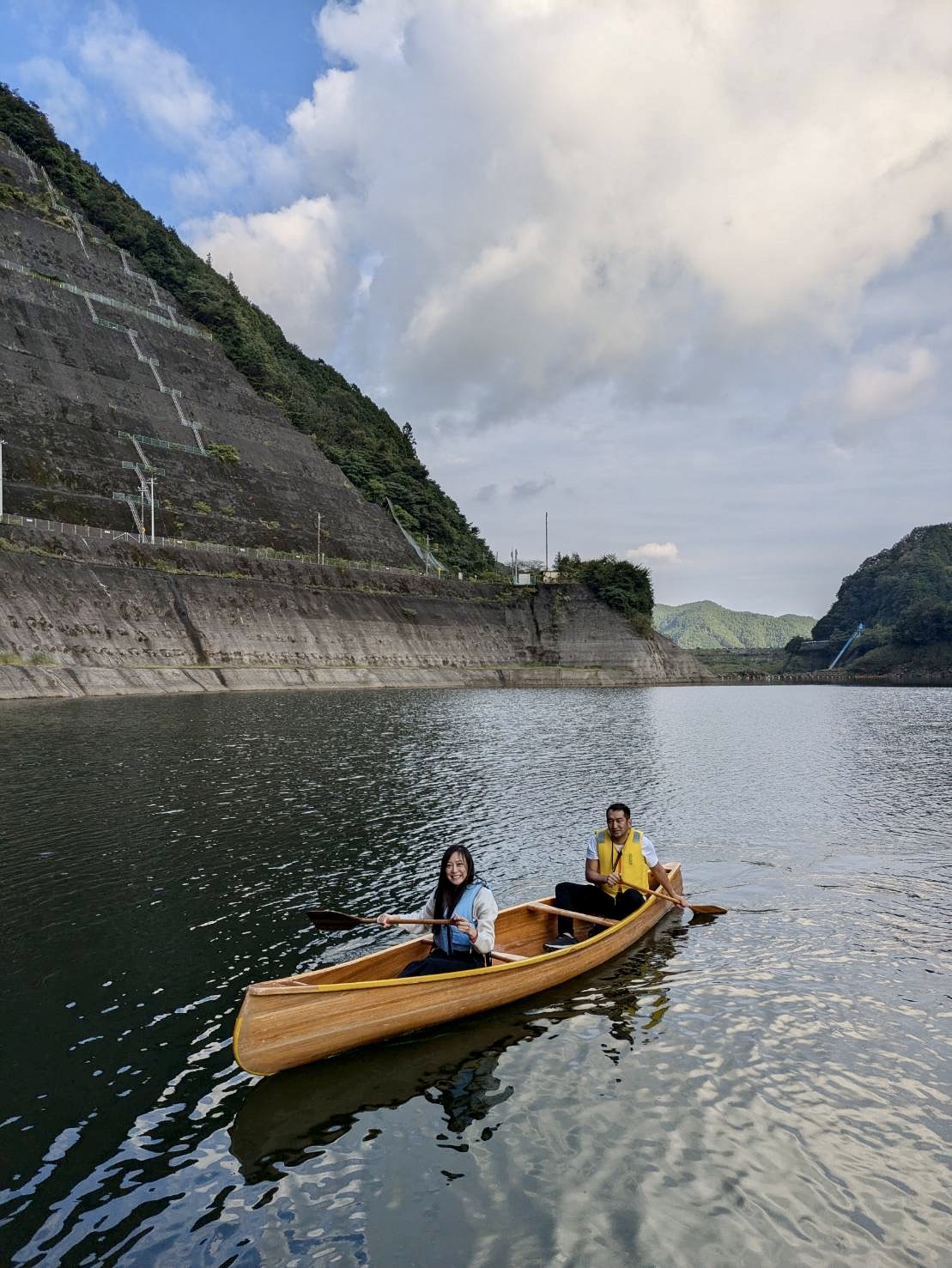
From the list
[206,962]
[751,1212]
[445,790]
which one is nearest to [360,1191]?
[751,1212]

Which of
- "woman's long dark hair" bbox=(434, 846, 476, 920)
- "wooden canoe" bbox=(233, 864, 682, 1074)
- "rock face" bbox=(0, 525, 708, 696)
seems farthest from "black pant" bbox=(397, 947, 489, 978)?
"rock face" bbox=(0, 525, 708, 696)

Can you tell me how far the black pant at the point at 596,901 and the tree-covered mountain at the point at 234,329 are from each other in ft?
310

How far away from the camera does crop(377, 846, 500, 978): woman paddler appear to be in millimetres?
9148

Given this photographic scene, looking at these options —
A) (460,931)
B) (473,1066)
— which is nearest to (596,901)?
(460,931)

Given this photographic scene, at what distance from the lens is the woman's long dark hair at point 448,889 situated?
934cm

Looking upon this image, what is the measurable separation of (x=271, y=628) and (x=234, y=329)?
58.4 meters

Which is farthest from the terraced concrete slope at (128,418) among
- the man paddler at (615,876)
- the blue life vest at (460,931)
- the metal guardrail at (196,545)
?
the blue life vest at (460,931)

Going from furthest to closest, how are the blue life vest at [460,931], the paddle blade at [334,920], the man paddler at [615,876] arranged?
the man paddler at [615,876], the paddle blade at [334,920], the blue life vest at [460,931]

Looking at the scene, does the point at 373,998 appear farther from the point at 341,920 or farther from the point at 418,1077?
the point at 341,920

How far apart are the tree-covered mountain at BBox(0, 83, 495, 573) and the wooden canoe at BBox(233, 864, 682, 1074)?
96630 mm

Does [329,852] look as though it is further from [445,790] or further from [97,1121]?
[97,1121]

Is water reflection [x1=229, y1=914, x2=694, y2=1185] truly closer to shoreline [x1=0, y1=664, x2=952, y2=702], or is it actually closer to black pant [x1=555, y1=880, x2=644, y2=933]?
black pant [x1=555, y1=880, x2=644, y2=933]

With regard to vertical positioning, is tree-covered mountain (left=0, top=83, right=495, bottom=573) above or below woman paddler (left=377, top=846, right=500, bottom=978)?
above

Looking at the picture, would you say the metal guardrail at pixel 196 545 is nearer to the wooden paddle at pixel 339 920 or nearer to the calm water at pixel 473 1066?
the calm water at pixel 473 1066
